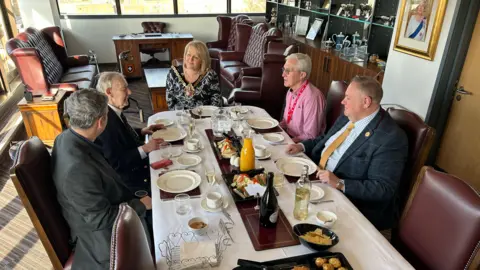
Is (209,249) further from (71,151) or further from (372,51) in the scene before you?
(372,51)

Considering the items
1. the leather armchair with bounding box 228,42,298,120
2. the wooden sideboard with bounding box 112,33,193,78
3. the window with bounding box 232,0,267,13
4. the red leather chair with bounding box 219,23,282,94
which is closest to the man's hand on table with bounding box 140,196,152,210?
the leather armchair with bounding box 228,42,298,120

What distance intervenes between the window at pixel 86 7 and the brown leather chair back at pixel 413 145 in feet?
20.9

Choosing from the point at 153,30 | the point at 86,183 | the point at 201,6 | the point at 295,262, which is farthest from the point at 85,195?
the point at 201,6

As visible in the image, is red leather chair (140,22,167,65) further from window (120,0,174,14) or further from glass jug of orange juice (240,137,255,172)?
glass jug of orange juice (240,137,255,172)

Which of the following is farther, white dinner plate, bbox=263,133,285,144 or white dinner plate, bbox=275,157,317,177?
white dinner plate, bbox=263,133,285,144

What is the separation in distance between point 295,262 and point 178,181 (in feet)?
2.56

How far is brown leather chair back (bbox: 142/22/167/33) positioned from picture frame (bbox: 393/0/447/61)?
489 centimetres

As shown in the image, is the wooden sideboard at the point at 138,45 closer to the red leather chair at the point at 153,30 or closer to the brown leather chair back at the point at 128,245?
the red leather chair at the point at 153,30

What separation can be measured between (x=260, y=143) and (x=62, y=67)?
14.2ft

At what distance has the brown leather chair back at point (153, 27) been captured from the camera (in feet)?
22.0

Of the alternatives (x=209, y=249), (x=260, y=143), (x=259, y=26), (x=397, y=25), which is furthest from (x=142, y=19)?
(x=209, y=249)

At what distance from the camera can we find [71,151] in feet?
4.63

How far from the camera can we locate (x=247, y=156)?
1.78 metres

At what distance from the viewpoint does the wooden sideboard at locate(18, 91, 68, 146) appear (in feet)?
11.7
